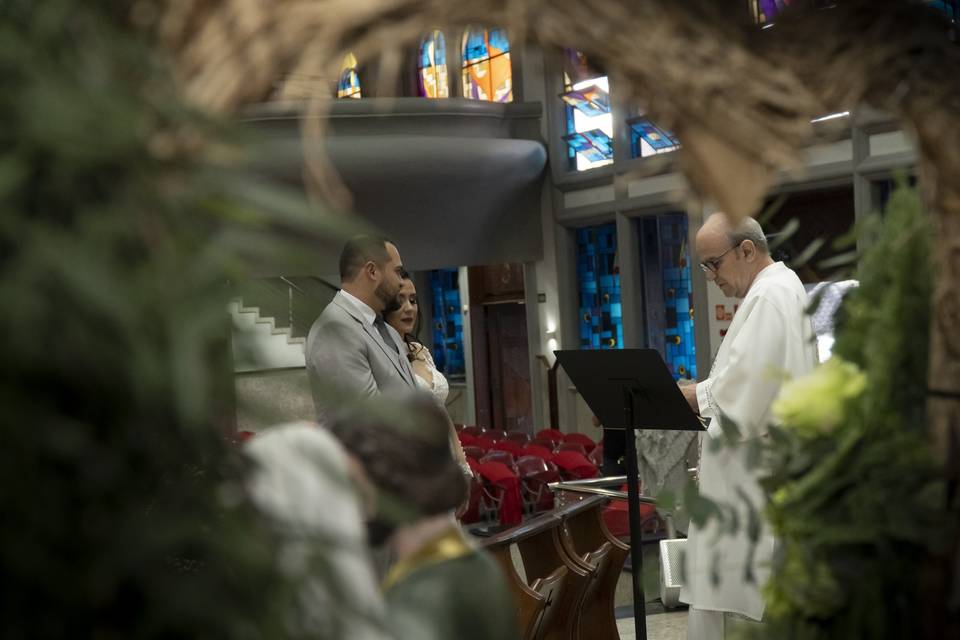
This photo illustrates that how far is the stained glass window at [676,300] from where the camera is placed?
14.5 meters

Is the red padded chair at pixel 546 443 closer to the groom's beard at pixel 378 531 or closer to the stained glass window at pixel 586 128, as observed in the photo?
the stained glass window at pixel 586 128

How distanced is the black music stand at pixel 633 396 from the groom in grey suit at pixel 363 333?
1.99ft

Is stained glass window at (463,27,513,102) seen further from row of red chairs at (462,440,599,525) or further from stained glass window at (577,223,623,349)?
row of red chairs at (462,440,599,525)

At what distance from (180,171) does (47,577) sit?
37 cm

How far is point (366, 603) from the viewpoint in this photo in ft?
3.94

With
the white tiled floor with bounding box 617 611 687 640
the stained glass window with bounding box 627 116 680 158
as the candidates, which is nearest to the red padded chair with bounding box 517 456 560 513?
the white tiled floor with bounding box 617 611 687 640

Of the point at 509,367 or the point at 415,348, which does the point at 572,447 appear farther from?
the point at 509,367

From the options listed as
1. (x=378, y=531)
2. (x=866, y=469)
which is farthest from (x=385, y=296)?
(x=378, y=531)

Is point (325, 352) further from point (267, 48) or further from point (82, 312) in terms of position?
point (82, 312)

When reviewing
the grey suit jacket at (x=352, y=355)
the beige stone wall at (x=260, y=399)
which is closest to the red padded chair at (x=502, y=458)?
the grey suit jacket at (x=352, y=355)

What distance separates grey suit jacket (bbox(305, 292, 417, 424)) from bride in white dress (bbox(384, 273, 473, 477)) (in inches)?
8.0

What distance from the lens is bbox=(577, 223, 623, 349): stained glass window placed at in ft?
51.5

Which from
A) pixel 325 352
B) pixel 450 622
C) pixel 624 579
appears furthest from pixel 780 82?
pixel 624 579

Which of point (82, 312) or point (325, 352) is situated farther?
point (325, 352)
